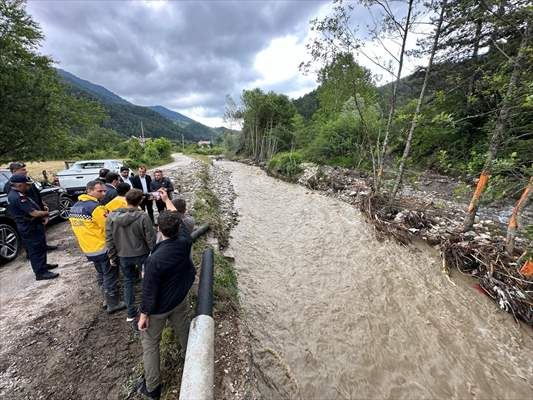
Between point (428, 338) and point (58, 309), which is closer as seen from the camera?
point (58, 309)

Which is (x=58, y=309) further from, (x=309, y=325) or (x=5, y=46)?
(x=5, y=46)

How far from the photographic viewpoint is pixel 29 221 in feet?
13.7

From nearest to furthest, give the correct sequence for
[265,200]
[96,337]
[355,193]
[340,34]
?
[96,337] → [340,34] → [355,193] → [265,200]

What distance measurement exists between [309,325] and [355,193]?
401 inches

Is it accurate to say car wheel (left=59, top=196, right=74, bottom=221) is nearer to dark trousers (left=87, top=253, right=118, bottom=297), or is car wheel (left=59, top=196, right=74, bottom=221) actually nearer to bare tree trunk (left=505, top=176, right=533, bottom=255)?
dark trousers (left=87, top=253, right=118, bottom=297)

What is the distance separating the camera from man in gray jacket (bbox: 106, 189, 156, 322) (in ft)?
10.1

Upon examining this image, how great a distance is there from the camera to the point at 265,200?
14477mm

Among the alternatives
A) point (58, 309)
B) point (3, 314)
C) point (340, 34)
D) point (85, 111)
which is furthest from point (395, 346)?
point (85, 111)

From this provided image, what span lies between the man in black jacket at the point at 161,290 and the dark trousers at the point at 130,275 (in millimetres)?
1104

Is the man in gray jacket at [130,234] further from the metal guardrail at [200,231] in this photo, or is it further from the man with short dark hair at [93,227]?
the metal guardrail at [200,231]

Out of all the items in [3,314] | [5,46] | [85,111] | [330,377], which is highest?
[5,46]

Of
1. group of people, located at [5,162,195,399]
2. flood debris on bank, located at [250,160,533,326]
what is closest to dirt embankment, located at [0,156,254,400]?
group of people, located at [5,162,195,399]

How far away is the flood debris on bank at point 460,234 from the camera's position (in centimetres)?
489

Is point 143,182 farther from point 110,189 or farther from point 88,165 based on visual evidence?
point 88,165
